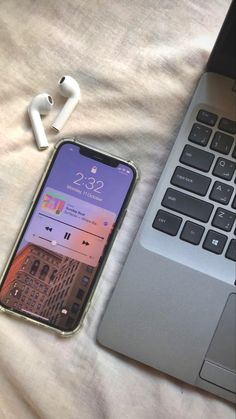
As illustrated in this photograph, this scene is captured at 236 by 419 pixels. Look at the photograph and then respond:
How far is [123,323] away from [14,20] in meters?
0.32

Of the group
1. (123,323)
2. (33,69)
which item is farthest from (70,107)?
(123,323)

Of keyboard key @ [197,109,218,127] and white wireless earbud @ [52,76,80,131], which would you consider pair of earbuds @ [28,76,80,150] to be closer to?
white wireless earbud @ [52,76,80,131]

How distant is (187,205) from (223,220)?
0.12 feet

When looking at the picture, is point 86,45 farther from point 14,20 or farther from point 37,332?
point 37,332

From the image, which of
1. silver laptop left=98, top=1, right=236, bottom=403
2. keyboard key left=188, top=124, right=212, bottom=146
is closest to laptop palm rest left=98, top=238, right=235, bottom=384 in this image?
silver laptop left=98, top=1, right=236, bottom=403

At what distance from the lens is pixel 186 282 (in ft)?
1.91

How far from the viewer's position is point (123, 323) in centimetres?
58

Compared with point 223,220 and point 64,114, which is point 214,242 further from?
point 64,114

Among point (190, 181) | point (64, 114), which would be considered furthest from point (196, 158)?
point (64, 114)

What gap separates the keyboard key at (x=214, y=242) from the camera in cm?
58

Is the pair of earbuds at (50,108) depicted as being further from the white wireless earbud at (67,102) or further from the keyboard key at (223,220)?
the keyboard key at (223,220)

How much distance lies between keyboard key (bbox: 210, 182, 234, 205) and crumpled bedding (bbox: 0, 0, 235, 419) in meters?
0.07

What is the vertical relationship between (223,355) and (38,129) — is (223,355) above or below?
below

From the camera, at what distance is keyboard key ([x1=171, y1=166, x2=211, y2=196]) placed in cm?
59
